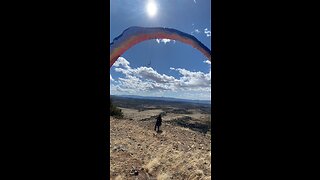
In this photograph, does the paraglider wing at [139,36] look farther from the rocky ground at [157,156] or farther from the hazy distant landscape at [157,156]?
the rocky ground at [157,156]

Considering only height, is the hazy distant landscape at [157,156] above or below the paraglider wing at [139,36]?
below

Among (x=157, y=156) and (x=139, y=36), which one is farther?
(x=157, y=156)

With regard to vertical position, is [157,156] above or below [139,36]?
below

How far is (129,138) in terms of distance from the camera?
870cm

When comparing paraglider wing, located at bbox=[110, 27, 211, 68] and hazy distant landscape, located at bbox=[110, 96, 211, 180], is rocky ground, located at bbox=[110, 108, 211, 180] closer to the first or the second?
hazy distant landscape, located at bbox=[110, 96, 211, 180]

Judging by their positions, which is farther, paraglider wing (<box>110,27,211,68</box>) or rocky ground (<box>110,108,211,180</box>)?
rocky ground (<box>110,108,211,180</box>)

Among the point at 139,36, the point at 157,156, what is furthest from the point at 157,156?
the point at 139,36

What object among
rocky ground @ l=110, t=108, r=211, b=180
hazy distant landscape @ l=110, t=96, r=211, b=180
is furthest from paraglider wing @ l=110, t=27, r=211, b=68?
rocky ground @ l=110, t=108, r=211, b=180

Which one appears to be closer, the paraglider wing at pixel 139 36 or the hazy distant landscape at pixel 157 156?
the paraglider wing at pixel 139 36

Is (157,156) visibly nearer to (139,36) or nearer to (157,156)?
(157,156)

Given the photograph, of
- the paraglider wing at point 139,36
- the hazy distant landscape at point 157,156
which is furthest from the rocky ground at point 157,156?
the paraglider wing at point 139,36
